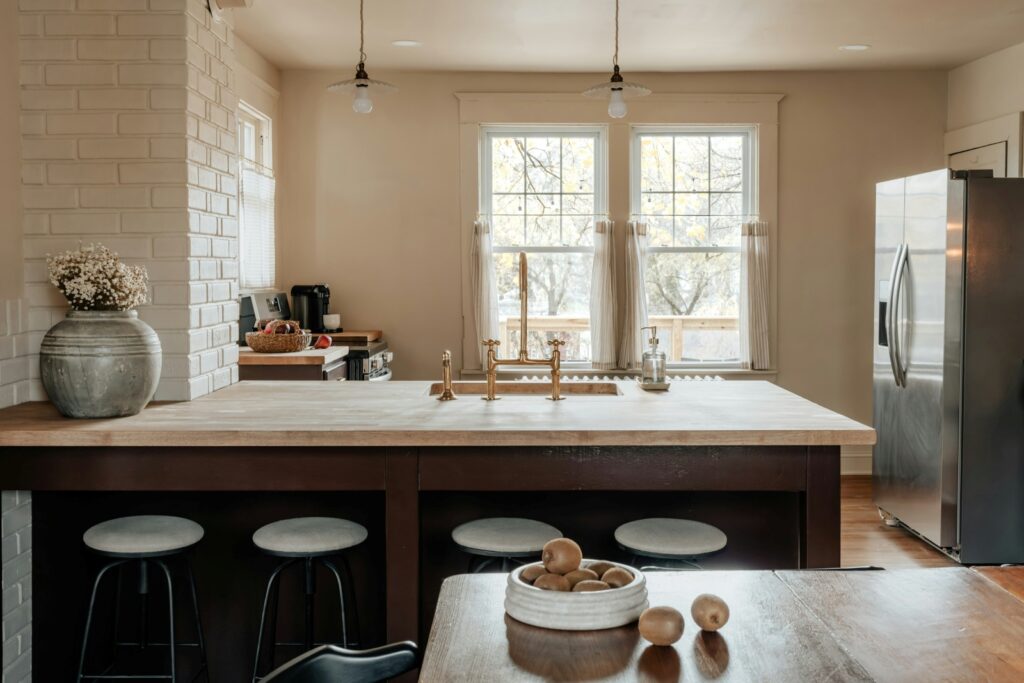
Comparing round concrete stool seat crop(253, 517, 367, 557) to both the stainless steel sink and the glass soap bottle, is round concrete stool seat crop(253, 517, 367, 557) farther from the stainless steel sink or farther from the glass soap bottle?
the glass soap bottle

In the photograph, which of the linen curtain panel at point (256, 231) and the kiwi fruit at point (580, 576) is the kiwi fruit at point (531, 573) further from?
the linen curtain panel at point (256, 231)

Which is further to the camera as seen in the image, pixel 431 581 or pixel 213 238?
pixel 213 238

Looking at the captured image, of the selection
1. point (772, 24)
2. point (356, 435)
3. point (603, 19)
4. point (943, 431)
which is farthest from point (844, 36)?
point (356, 435)

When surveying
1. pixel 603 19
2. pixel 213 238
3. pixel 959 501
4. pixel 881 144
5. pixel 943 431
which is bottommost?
pixel 959 501

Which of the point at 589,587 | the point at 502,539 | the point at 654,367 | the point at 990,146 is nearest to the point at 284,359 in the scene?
the point at 654,367

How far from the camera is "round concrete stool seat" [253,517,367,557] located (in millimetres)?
2578

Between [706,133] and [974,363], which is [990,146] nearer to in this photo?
[706,133]

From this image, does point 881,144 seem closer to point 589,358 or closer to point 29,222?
point 589,358

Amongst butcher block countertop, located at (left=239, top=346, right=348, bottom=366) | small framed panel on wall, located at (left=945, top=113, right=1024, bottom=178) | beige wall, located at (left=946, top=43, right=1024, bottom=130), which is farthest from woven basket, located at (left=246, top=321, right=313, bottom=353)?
beige wall, located at (left=946, top=43, right=1024, bottom=130)

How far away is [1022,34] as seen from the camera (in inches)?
207

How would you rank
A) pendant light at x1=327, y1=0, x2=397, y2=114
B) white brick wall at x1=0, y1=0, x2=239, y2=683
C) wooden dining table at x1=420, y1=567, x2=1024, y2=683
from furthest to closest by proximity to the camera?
1. pendant light at x1=327, y1=0, x2=397, y2=114
2. white brick wall at x1=0, y1=0, x2=239, y2=683
3. wooden dining table at x1=420, y1=567, x2=1024, y2=683

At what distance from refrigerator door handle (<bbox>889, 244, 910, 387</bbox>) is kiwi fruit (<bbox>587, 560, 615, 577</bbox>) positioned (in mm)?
3644

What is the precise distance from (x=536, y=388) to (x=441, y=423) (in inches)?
41.0

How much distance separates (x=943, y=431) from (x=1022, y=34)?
7.88 feet
